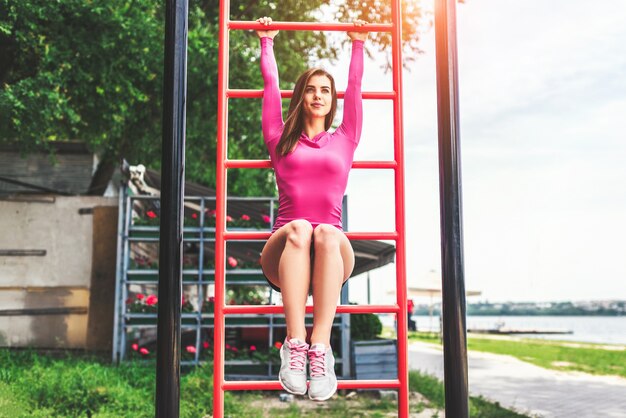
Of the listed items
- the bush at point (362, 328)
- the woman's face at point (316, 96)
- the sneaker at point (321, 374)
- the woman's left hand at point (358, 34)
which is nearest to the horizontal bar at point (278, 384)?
the sneaker at point (321, 374)

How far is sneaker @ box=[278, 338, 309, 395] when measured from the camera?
6.79 feet

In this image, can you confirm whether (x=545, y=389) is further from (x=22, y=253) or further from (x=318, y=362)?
(x=22, y=253)

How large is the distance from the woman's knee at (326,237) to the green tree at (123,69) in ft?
16.5

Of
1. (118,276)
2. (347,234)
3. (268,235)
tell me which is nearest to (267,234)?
(268,235)

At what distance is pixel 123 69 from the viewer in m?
7.57

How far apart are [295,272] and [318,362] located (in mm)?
299

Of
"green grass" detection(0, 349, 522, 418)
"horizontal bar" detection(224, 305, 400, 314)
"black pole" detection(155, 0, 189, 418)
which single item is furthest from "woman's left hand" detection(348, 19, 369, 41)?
"green grass" detection(0, 349, 522, 418)

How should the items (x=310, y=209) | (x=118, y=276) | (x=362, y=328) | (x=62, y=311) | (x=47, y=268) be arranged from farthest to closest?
(x=47, y=268)
(x=62, y=311)
(x=362, y=328)
(x=118, y=276)
(x=310, y=209)

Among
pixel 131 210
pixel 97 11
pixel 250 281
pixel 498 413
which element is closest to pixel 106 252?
pixel 131 210

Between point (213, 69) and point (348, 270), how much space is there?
666 centimetres

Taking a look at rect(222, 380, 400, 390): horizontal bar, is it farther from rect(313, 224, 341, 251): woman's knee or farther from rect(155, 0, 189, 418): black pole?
rect(313, 224, 341, 251): woman's knee

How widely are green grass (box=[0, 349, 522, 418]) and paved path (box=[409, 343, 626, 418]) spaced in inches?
23.7

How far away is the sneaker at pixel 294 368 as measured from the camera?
2.07 meters

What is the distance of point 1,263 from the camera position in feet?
26.6
